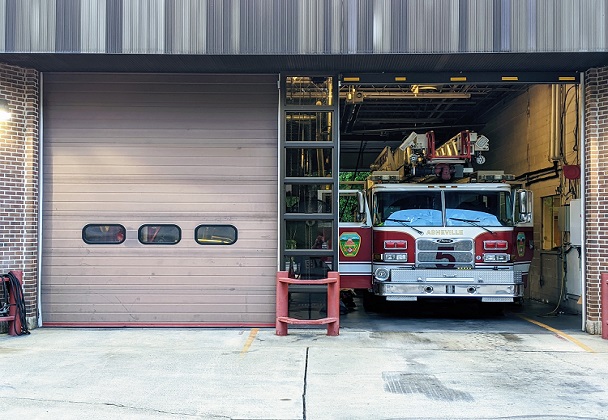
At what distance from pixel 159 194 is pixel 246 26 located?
3207 mm

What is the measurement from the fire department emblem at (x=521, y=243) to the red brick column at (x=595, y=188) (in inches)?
60.3

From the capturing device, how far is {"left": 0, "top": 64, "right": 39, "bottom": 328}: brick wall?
32.0 ft

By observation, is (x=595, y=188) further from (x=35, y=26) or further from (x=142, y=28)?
(x=35, y=26)

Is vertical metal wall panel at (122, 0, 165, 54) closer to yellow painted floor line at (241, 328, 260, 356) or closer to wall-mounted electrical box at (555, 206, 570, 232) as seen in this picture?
yellow painted floor line at (241, 328, 260, 356)

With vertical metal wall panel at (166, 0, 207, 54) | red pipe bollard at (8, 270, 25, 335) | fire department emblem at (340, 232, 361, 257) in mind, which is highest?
vertical metal wall panel at (166, 0, 207, 54)

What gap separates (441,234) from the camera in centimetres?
1108

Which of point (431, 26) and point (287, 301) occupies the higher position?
point (431, 26)

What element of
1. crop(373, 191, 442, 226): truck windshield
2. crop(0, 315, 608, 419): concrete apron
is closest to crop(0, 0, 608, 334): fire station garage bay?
crop(373, 191, 442, 226): truck windshield

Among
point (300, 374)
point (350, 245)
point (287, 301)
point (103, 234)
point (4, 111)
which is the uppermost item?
point (4, 111)

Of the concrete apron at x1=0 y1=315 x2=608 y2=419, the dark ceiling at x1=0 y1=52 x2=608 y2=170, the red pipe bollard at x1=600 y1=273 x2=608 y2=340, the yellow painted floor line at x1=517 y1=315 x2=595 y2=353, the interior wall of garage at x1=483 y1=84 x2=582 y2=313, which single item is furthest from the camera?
the interior wall of garage at x1=483 y1=84 x2=582 y2=313

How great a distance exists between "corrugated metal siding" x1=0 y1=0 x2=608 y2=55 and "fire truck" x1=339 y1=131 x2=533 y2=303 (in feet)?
10.5

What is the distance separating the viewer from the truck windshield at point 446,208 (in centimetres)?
1125

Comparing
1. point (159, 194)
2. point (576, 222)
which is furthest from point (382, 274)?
point (159, 194)

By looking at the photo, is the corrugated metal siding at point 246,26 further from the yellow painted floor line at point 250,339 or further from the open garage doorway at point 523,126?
the yellow painted floor line at point 250,339
